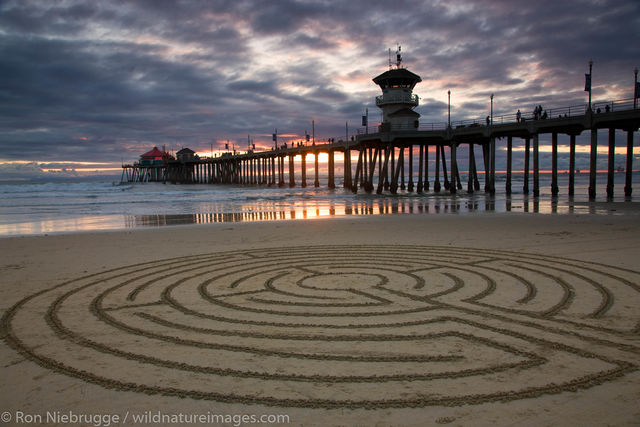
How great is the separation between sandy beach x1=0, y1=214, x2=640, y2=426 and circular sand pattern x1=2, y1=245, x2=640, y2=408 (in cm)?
3

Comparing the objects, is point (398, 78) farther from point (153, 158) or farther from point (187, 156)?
point (153, 158)

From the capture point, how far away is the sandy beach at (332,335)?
142 inches

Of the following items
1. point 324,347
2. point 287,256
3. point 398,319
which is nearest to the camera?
point 324,347

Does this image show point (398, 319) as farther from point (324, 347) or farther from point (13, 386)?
point (13, 386)

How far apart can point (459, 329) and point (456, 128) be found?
3680 cm

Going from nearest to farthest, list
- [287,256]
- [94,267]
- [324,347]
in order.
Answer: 1. [324,347]
2. [94,267]
3. [287,256]

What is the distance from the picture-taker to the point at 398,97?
48.6 meters

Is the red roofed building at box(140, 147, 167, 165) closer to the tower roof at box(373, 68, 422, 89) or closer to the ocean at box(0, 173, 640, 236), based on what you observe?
the tower roof at box(373, 68, 422, 89)

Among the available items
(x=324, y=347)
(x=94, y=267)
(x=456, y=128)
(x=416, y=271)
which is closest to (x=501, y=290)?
(x=416, y=271)

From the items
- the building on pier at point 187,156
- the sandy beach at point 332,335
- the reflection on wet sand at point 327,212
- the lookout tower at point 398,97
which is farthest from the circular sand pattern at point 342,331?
the building on pier at point 187,156

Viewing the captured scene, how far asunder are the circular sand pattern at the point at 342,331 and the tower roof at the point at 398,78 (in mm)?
42553

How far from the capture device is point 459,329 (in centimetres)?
532

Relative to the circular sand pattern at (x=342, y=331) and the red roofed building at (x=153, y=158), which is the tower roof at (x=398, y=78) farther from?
the red roofed building at (x=153, y=158)

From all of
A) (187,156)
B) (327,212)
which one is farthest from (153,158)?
(327,212)
